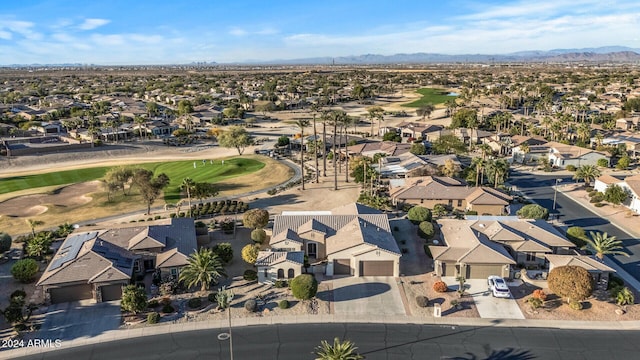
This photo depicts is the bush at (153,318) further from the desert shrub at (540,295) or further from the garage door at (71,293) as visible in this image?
the desert shrub at (540,295)

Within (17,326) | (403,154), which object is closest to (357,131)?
(403,154)

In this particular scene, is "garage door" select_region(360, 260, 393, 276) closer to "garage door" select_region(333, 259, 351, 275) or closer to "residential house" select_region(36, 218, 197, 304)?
"garage door" select_region(333, 259, 351, 275)

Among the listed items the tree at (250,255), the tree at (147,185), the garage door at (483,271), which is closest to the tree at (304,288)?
the tree at (250,255)

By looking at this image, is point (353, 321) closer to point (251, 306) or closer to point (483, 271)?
point (251, 306)

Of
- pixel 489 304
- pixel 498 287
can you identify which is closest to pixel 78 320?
pixel 489 304

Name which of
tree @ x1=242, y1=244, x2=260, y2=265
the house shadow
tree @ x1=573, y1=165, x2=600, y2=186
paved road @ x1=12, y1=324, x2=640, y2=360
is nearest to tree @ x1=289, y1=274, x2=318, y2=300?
the house shadow
